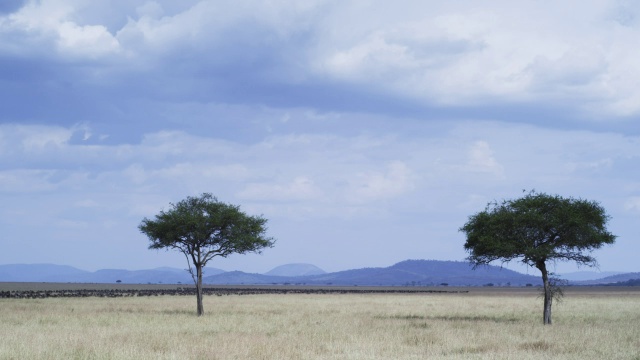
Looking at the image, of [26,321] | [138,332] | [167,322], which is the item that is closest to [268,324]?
[167,322]

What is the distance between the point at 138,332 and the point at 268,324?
9527 millimetres

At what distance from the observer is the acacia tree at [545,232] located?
149ft

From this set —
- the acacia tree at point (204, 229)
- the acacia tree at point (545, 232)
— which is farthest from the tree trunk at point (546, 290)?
the acacia tree at point (204, 229)

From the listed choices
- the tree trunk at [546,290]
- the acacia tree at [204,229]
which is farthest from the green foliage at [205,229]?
the tree trunk at [546,290]

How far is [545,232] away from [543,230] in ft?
1.09

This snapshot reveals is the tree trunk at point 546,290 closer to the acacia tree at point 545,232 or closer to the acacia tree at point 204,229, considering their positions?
the acacia tree at point 545,232

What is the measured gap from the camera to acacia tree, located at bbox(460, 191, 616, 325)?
45.4 m

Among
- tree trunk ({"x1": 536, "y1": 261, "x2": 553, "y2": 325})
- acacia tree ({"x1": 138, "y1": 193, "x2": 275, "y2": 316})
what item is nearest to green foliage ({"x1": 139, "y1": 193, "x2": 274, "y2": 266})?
acacia tree ({"x1": 138, "y1": 193, "x2": 275, "y2": 316})

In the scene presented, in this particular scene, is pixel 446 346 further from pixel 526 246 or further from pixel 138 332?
pixel 526 246

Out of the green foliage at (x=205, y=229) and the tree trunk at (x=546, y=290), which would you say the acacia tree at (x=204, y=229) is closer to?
the green foliage at (x=205, y=229)

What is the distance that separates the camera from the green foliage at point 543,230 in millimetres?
45438

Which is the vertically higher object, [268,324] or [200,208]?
[200,208]

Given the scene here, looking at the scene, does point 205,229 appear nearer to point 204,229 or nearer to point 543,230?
point 204,229

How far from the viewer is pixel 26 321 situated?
43.4m
